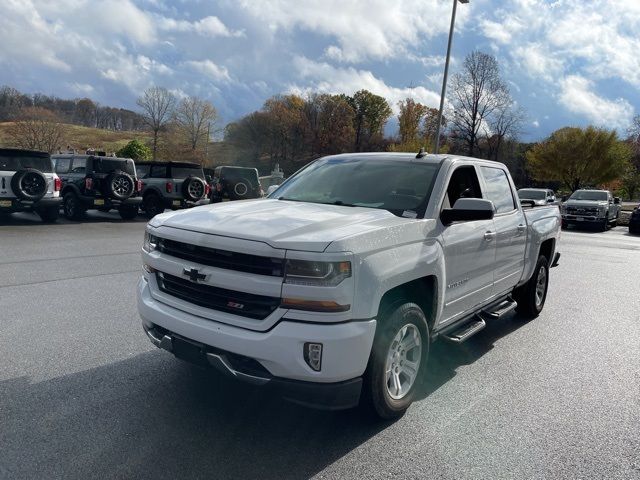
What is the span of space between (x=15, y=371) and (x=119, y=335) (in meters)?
1.04

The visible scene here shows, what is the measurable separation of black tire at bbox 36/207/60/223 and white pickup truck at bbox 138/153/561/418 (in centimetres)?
1166

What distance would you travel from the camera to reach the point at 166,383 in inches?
151

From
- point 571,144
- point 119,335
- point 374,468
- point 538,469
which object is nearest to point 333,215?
point 374,468

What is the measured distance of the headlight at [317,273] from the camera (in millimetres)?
2779

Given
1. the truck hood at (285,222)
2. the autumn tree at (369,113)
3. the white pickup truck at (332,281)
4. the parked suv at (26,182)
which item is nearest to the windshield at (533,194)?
the parked suv at (26,182)

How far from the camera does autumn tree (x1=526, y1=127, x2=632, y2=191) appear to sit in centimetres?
3850

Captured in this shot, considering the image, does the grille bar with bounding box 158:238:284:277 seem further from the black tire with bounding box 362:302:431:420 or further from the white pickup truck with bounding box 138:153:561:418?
the black tire with bounding box 362:302:431:420

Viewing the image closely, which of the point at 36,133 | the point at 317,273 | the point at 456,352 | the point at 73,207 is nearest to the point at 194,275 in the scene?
the point at 317,273

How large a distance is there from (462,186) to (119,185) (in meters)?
13.1

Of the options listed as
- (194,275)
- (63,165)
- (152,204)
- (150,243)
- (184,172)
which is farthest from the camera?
(184,172)

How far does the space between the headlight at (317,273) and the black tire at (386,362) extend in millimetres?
539

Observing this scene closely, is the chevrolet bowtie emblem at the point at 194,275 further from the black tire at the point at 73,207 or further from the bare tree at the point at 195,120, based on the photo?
the bare tree at the point at 195,120

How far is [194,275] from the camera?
3.15 metres

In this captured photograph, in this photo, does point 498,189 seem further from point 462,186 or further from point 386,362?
point 386,362
